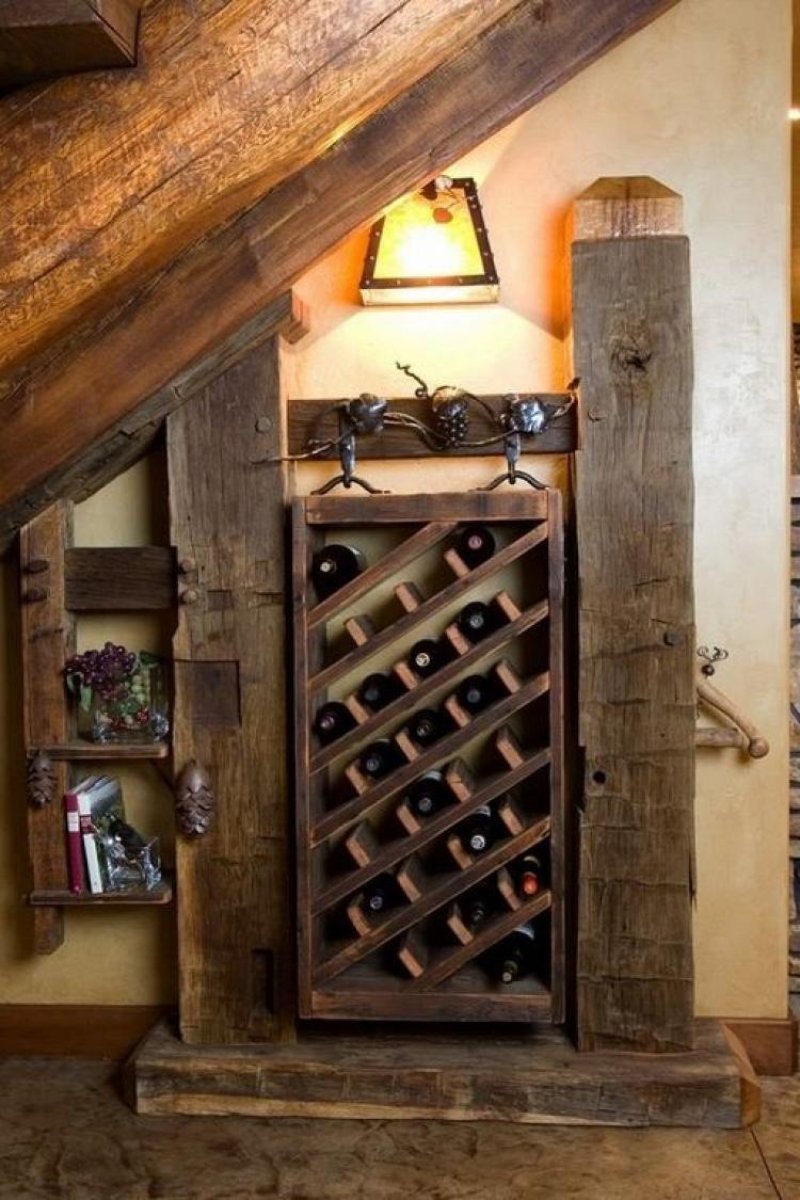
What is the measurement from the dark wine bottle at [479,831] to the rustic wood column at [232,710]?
0.42 m

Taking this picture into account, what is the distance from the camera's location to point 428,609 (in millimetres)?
2490

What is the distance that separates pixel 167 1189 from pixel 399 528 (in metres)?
1.50

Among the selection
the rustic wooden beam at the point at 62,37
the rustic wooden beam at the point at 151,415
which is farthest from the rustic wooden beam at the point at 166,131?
the rustic wooden beam at the point at 151,415

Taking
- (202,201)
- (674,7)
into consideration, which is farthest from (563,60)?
(202,201)

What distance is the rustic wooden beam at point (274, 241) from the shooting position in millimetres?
2320

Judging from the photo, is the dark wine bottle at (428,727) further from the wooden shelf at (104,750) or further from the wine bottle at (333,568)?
the wooden shelf at (104,750)

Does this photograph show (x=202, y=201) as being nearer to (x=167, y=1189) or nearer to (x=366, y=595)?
(x=366, y=595)

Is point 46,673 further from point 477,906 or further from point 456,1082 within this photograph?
point 456,1082

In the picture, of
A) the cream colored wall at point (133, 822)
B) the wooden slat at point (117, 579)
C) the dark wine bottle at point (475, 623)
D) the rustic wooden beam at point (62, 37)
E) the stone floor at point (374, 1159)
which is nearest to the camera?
the rustic wooden beam at point (62, 37)

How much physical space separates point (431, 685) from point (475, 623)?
0.18 meters

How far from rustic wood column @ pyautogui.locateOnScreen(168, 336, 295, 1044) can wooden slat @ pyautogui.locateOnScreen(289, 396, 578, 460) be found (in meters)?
0.07

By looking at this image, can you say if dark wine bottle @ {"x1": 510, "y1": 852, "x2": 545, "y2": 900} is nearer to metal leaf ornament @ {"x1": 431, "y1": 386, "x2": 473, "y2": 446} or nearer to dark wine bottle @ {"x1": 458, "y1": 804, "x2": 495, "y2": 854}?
dark wine bottle @ {"x1": 458, "y1": 804, "x2": 495, "y2": 854}

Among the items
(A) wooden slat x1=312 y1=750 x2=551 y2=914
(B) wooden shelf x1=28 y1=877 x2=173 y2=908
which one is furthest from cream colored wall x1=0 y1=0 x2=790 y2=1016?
(B) wooden shelf x1=28 y1=877 x2=173 y2=908

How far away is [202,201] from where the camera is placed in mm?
1828
